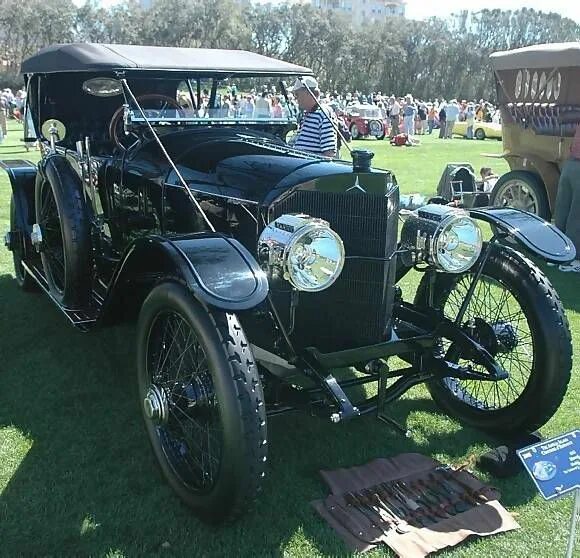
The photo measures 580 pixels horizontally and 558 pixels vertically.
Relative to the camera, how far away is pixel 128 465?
9.54ft

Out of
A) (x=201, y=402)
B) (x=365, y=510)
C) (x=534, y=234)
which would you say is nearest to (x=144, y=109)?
(x=201, y=402)

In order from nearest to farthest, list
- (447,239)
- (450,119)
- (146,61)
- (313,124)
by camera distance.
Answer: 1. (447,239)
2. (146,61)
3. (313,124)
4. (450,119)

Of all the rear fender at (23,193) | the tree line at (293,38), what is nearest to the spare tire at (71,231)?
the rear fender at (23,193)

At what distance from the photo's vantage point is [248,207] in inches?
116

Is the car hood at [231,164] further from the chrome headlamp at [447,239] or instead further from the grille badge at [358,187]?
the chrome headlamp at [447,239]

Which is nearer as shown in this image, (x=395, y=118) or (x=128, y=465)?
(x=128, y=465)

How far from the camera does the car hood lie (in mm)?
2938

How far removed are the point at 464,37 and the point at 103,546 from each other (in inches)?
2553

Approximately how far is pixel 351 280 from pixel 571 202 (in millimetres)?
4486

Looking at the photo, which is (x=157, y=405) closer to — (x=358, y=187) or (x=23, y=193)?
(x=358, y=187)

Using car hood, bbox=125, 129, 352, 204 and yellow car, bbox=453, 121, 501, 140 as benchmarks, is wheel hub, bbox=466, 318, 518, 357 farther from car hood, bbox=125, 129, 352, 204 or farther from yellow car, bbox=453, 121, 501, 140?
yellow car, bbox=453, 121, 501, 140

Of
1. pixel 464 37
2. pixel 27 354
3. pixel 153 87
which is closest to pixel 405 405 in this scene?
pixel 27 354

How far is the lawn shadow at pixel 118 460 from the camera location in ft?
7.98

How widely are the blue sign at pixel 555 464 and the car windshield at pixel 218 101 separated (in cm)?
277
